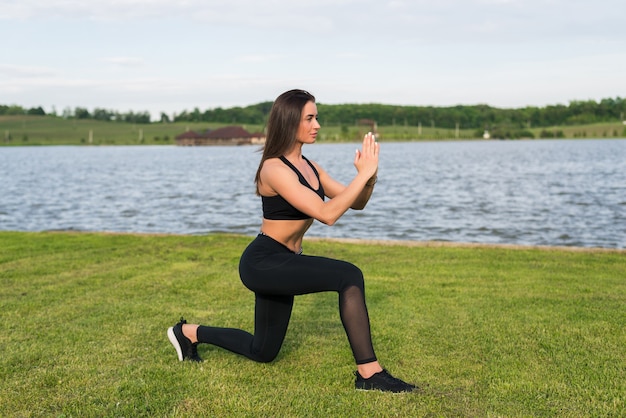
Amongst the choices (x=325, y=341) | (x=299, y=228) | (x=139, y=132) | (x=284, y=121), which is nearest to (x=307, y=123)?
(x=284, y=121)

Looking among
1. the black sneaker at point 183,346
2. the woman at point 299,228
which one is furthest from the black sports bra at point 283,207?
the black sneaker at point 183,346

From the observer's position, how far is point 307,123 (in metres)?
4.91

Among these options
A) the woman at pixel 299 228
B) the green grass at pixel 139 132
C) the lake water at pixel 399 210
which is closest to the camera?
the woman at pixel 299 228

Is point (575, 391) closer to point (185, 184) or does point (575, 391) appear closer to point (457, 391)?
point (457, 391)

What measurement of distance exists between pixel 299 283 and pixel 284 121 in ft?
3.73

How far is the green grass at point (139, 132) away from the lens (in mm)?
166625

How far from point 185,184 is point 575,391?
131ft

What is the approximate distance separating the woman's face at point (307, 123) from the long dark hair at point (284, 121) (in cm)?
2

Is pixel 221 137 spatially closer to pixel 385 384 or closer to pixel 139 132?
pixel 139 132

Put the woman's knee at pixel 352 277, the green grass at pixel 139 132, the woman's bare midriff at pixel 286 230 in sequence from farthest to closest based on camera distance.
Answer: the green grass at pixel 139 132 → the woman's bare midriff at pixel 286 230 → the woman's knee at pixel 352 277

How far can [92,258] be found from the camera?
37.0ft

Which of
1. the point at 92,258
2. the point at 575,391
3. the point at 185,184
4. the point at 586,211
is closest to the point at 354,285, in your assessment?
the point at 575,391

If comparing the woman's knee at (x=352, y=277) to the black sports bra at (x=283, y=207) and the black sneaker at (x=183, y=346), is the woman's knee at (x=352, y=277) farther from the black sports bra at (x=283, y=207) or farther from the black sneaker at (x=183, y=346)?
the black sneaker at (x=183, y=346)

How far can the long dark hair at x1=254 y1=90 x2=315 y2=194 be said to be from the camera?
4867 millimetres
